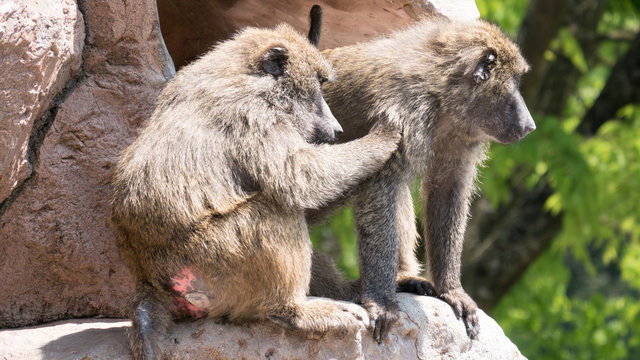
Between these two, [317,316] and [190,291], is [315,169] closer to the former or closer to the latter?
[317,316]

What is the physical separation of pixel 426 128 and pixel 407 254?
817 millimetres

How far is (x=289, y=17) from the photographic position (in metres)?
5.11

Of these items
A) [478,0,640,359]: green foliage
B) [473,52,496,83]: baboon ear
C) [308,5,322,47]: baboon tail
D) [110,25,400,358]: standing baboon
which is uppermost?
[308,5,322,47]: baboon tail

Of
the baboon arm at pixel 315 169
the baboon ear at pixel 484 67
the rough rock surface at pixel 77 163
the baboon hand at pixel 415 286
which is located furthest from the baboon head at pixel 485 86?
the rough rock surface at pixel 77 163

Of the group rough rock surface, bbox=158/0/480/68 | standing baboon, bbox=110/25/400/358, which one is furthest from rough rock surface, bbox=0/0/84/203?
rough rock surface, bbox=158/0/480/68

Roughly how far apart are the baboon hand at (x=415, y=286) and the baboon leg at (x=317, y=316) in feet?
2.37

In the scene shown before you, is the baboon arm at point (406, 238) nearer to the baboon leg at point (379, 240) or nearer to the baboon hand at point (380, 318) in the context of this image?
the baboon leg at point (379, 240)

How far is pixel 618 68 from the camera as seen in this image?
8805 millimetres

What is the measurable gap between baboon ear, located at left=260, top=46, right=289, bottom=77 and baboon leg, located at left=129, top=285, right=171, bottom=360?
1152mm

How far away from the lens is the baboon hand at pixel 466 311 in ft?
13.2

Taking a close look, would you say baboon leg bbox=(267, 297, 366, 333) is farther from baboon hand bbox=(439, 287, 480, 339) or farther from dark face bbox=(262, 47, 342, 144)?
dark face bbox=(262, 47, 342, 144)

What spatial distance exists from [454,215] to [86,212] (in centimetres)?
199

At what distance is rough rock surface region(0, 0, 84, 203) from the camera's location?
3.31 meters

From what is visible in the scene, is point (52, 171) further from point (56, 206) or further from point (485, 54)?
point (485, 54)
